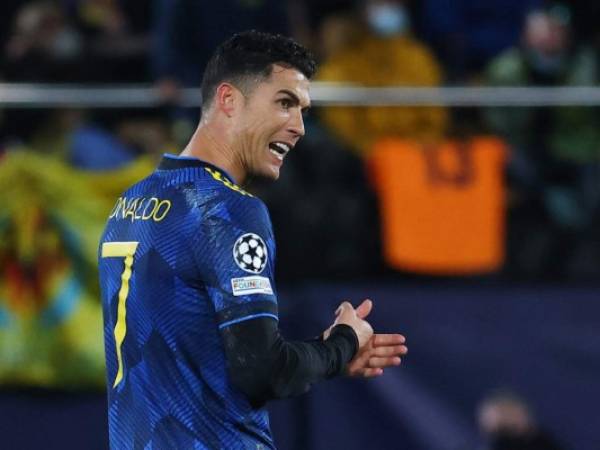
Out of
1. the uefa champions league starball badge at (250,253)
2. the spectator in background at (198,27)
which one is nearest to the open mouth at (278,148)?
the uefa champions league starball badge at (250,253)

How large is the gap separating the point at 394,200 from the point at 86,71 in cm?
198

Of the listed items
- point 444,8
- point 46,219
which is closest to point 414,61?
point 444,8

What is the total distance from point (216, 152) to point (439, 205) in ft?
12.3

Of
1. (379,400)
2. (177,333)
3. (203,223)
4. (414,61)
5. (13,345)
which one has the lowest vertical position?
(379,400)

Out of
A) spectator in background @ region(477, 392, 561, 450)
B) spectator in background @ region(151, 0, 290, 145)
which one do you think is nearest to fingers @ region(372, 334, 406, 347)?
spectator in background @ region(477, 392, 561, 450)

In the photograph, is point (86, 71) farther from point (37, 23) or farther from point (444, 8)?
point (444, 8)

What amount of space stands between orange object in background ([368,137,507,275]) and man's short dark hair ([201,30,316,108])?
140 inches

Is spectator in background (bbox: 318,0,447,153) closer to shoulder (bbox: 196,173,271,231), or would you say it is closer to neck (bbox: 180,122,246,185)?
neck (bbox: 180,122,246,185)

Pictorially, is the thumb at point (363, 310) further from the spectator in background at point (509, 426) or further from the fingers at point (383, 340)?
the spectator in background at point (509, 426)

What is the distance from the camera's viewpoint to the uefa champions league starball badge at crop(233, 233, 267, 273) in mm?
3002

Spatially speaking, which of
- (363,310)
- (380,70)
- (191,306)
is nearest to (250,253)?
(191,306)

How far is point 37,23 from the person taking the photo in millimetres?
7750

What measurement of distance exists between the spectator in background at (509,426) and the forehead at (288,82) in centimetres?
385

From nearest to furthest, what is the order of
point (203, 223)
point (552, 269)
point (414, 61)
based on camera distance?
point (203, 223) < point (552, 269) < point (414, 61)
